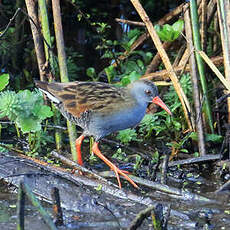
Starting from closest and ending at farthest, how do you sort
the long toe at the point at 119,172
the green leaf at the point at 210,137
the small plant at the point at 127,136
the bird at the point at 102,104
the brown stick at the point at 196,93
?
the long toe at the point at 119,172
the bird at the point at 102,104
the brown stick at the point at 196,93
the green leaf at the point at 210,137
the small plant at the point at 127,136

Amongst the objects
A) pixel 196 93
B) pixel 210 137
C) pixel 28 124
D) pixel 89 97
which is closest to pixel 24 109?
pixel 28 124

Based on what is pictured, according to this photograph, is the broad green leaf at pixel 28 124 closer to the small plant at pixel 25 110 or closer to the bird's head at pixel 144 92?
the small plant at pixel 25 110

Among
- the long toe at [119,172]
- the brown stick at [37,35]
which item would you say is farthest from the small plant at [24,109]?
the long toe at [119,172]

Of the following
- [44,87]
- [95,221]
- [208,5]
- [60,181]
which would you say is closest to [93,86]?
[44,87]

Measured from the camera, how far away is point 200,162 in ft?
14.8

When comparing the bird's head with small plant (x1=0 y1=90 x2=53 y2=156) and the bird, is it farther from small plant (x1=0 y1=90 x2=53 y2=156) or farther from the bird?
small plant (x1=0 y1=90 x2=53 y2=156)

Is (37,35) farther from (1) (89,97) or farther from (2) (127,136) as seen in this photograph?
(2) (127,136)

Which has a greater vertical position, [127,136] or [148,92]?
[148,92]

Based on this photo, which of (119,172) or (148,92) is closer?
(119,172)

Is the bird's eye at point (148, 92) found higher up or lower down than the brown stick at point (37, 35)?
lower down

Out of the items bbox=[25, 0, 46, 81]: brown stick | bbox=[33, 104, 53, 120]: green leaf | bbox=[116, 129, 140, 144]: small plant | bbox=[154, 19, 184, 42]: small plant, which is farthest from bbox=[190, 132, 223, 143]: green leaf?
bbox=[25, 0, 46, 81]: brown stick

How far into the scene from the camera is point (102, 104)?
4.28 metres

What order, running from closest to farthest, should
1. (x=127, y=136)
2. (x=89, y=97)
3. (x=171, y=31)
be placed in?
(x=89, y=97)
(x=127, y=136)
(x=171, y=31)

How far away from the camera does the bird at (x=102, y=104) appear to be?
4254 mm
